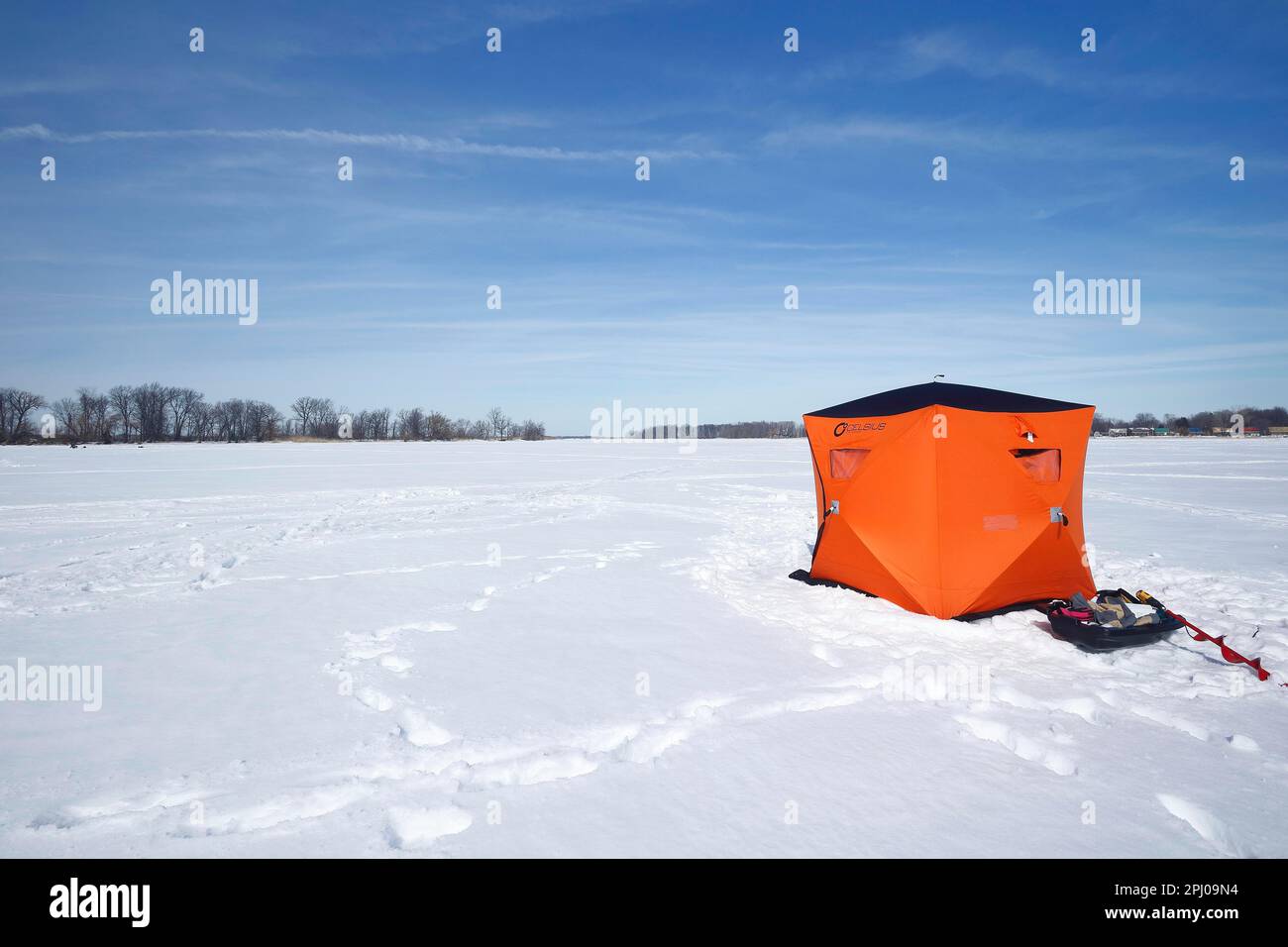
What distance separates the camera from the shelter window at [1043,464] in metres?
6.57

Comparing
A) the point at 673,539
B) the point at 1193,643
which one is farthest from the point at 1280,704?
the point at 673,539

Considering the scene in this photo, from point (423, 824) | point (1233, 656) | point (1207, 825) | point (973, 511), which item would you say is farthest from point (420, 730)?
point (1233, 656)

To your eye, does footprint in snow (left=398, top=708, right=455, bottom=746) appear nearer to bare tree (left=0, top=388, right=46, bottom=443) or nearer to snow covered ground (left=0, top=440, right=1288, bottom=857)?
snow covered ground (left=0, top=440, right=1288, bottom=857)

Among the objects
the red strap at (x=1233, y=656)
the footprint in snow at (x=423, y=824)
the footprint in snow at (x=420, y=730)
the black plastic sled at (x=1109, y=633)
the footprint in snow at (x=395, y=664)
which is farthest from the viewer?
the black plastic sled at (x=1109, y=633)

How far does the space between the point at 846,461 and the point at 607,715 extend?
451 cm

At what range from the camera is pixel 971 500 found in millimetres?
6305

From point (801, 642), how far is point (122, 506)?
52.6 feet

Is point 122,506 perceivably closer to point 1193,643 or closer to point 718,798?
point 718,798

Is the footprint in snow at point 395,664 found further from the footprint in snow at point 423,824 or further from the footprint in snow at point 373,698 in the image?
the footprint in snow at point 423,824

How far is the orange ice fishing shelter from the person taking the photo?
6.30 metres

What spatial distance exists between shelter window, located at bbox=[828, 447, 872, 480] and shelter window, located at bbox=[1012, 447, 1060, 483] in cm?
152

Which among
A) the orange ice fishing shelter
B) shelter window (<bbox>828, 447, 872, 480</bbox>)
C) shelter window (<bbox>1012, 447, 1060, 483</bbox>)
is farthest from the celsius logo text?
shelter window (<bbox>1012, 447, 1060, 483</bbox>)

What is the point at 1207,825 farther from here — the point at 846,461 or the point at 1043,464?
the point at 846,461

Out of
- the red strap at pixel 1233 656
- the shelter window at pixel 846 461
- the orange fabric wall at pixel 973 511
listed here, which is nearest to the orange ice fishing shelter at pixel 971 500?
the orange fabric wall at pixel 973 511
